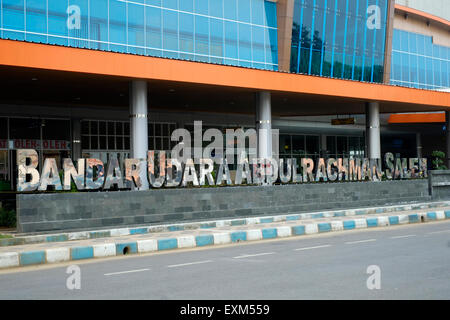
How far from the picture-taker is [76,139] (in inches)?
1270

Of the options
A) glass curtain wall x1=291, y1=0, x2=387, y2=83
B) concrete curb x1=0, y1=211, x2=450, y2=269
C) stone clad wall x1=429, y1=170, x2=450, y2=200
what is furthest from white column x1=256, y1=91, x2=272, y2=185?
stone clad wall x1=429, y1=170, x2=450, y2=200

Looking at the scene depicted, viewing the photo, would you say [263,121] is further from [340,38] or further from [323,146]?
[323,146]

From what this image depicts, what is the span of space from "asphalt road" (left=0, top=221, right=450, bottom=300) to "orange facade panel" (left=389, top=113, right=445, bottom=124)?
31429mm

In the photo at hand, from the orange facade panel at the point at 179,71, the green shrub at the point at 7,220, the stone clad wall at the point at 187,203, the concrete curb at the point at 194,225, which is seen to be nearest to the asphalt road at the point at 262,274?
the concrete curb at the point at 194,225

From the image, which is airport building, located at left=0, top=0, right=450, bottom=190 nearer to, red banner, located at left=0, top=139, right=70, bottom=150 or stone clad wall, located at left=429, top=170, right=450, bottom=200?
red banner, located at left=0, top=139, right=70, bottom=150

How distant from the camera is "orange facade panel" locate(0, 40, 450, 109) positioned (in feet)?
61.7

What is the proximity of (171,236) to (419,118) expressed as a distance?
33253 mm

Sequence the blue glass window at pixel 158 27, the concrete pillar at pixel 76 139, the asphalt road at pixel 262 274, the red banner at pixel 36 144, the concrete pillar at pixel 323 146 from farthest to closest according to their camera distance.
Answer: the concrete pillar at pixel 323 146 → the concrete pillar at pixel 76 139 → the red banner at pixel 36 144 → the blue glass window at pixel 158 27 → the asphalt road at pixel 262 274

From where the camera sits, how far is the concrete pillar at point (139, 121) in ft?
72.9

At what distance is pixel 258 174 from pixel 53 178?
858cm

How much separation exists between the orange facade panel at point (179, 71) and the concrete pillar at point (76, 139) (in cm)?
1171

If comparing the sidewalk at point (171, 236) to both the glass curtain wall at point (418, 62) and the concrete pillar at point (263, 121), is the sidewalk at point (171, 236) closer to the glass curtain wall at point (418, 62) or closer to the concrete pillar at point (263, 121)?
the concrete pillar at point (263, 121)
